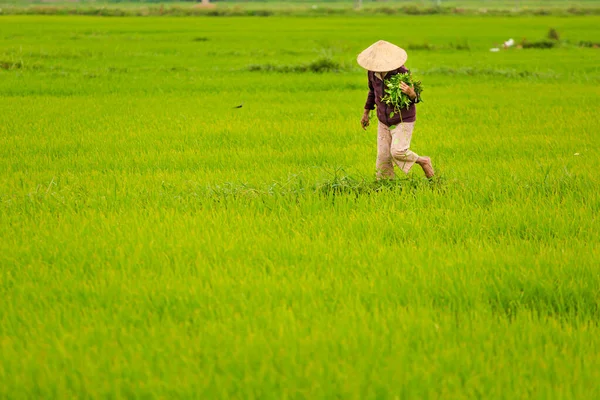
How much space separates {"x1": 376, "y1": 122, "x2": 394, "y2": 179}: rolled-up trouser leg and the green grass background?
15 cm

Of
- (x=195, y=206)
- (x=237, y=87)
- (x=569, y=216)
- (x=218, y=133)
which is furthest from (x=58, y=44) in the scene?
(x=569, y=216)

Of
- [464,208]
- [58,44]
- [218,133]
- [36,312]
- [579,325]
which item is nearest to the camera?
[579,325]

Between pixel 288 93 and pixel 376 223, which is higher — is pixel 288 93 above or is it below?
below

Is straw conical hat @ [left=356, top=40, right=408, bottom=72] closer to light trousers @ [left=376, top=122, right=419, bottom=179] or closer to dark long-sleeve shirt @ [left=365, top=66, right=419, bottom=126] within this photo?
dark long-sleeve shirt @ [left=365, top=66, right=419, bottom=126]

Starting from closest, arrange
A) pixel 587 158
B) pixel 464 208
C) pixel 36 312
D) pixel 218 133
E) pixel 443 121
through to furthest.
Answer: pixel 36 312
pixel 464 208
pixel 587 158
pixel 218 133
pixel 443 121

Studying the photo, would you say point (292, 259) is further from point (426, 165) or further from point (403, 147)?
point (426, 165)

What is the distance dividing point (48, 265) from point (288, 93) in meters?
8.08

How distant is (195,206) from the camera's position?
15.2ft

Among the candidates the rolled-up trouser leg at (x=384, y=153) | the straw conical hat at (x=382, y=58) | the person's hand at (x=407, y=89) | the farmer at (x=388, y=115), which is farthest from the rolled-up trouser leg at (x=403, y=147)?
the straw conical hat at (x=382, y=58)

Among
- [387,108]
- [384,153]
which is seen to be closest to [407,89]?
[387,108]

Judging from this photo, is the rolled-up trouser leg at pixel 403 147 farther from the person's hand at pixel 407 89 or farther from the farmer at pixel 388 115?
the person's hand at pixel 407 89

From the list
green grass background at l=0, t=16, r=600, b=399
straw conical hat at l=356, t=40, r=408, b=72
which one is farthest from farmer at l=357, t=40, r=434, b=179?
green grass background at l=0, t=16, r=600, b=399

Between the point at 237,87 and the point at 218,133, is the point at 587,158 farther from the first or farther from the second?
the point at 237,87

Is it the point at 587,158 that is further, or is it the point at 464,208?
the point at 587,158
